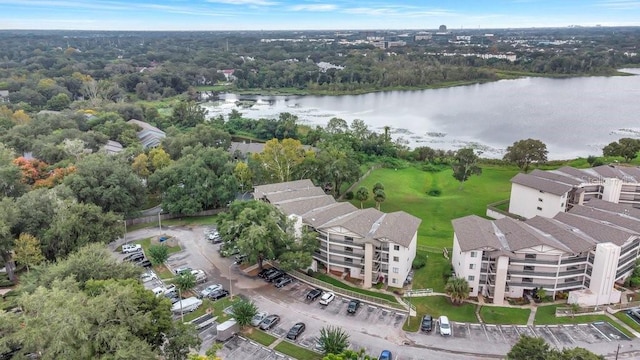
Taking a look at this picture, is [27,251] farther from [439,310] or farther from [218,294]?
[439,310]

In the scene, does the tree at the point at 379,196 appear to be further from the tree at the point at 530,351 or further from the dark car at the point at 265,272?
the tree at the point at 530,351

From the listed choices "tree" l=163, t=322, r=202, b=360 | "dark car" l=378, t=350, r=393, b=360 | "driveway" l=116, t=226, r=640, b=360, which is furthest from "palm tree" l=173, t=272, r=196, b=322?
"dark car" l=378, t=350, r=393, b=360

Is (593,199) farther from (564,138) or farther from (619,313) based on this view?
(564,138)

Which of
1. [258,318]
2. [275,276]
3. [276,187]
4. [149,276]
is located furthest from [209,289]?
[276,187]

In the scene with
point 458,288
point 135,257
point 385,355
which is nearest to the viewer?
point 385,355

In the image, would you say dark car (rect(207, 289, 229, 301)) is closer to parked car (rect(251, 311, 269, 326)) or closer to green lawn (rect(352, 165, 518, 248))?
parked car (rect(251, 311, 269, 326))

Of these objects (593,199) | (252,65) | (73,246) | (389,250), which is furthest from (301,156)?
(252,65)

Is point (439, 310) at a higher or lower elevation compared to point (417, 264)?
lower

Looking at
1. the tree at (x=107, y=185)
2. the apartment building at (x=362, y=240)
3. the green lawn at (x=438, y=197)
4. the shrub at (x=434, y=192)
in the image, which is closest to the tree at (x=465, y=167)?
the green lawn at (x=438, y=197)
